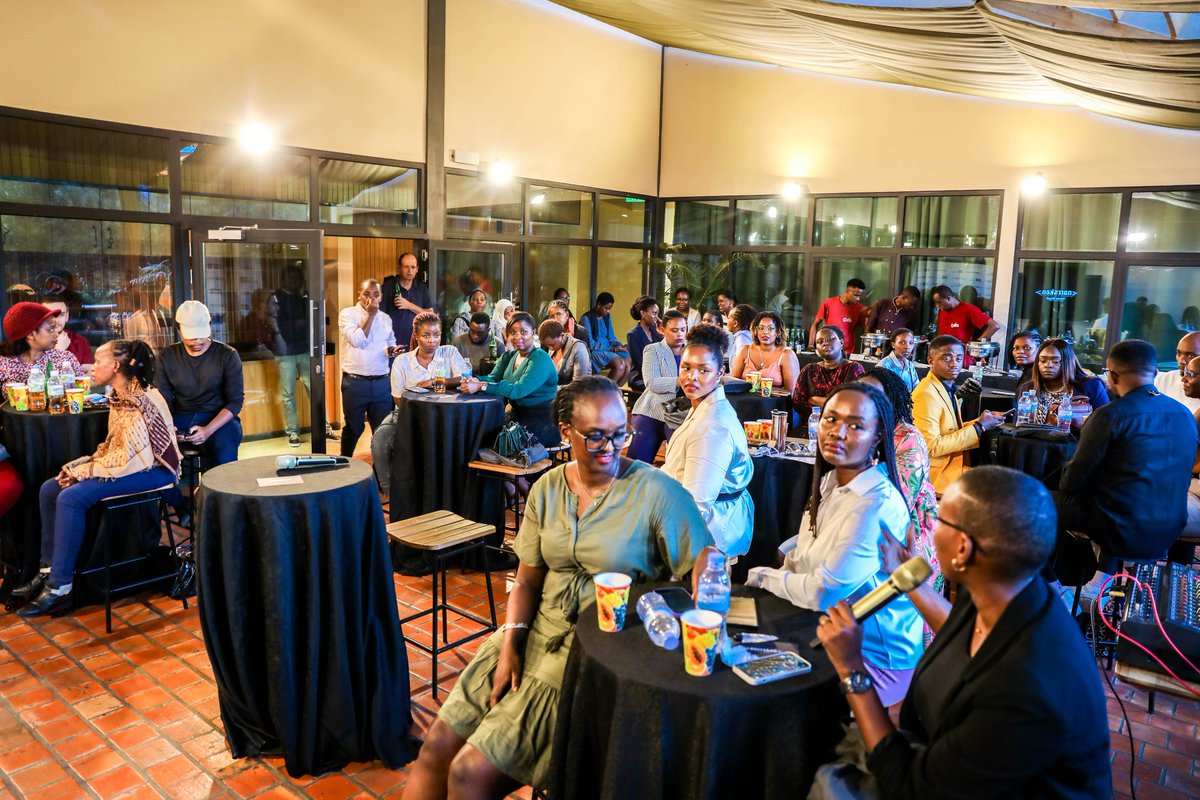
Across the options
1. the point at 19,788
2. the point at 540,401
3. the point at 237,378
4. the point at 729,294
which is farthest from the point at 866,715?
the point at 729,294

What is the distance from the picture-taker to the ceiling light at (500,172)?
973 centimetres

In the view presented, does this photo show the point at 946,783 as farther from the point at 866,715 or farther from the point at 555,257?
the point at 555,257

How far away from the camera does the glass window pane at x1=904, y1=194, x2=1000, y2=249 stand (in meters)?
9.71

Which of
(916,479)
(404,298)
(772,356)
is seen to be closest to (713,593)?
(916,479)

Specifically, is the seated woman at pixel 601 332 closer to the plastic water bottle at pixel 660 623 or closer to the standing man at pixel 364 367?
the standing man at pixel 364 367

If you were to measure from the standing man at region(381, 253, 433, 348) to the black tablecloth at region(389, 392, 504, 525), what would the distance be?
11.3 feet

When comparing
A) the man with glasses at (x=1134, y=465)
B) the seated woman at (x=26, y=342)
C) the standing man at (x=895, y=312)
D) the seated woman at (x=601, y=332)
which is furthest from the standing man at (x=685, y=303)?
the seated woman at (x=26, y=342)

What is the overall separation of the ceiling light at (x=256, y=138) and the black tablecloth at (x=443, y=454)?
3.76 meters

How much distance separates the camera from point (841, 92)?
10375mm

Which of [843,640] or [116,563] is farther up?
[843,640]

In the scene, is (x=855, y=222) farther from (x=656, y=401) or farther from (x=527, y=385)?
(x=527, y=385)

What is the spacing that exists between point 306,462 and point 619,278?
362 inches

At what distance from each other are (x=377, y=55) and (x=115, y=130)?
Result: 2.76 m

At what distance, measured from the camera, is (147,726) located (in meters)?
3.31
